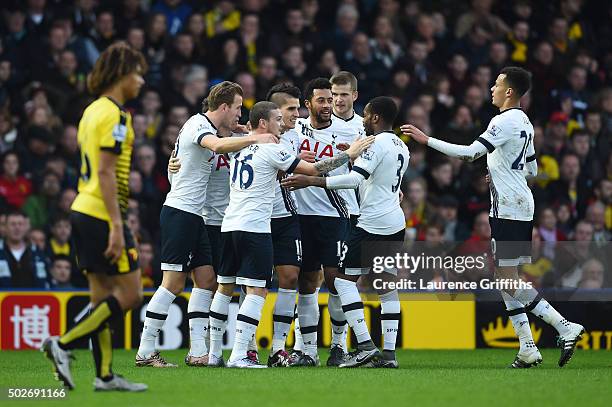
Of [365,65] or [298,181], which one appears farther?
[365,65]

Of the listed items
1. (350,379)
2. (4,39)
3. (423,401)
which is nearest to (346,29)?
(4,39)

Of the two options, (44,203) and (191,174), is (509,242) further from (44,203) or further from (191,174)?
(44,203)

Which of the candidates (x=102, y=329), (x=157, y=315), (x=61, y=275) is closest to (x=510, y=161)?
(x=157, y=315)

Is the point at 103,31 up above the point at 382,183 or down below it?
above

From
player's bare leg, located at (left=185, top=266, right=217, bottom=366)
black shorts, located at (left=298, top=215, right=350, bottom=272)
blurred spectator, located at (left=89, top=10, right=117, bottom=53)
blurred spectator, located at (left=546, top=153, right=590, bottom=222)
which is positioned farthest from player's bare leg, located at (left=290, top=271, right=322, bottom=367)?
blurred spectator, located at (left=89, top=10, right=117, bottom=53)

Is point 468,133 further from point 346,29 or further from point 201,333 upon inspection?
point 201,333

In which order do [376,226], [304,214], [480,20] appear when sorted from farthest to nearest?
1. [480,20]
2. [304,214]
3. [376,226]

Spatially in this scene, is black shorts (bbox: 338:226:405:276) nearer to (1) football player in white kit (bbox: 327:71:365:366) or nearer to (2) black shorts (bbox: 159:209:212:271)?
(1) football player in white kit (bbox: 327:71:365:366)

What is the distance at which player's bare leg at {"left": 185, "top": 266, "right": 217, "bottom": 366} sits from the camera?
11.2 meters

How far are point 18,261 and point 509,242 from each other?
6249 mm

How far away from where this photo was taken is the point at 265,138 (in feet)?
33.9

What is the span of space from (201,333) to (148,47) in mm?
7219

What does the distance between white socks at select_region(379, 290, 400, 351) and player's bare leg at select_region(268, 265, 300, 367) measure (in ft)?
2.71

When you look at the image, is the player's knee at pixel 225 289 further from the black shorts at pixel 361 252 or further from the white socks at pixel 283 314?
the black shorts at pixel 361 252
